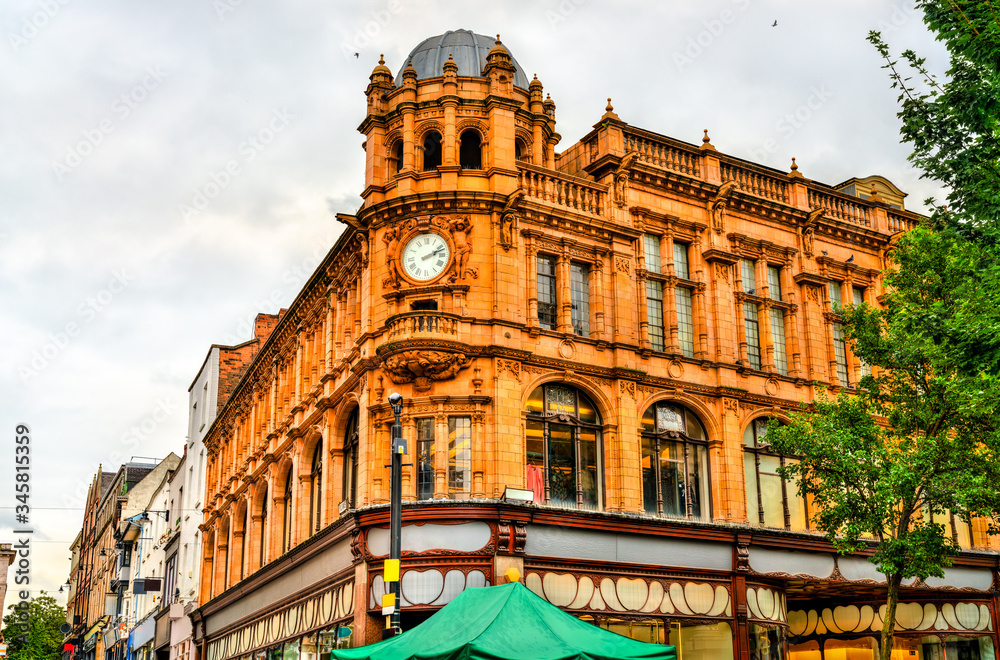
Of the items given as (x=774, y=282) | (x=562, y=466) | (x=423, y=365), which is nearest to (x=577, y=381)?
(x=562, y=466)

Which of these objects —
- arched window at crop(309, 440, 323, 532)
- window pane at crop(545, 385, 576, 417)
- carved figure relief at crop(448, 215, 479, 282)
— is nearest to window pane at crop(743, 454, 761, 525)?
window pane at crop(545, 385, 576, 417)

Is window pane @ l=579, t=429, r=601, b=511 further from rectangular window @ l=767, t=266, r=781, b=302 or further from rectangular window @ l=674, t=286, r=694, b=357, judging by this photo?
rectangular window @ l=767, t=266, r=781, b=302

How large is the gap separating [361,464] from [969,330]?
16982mm

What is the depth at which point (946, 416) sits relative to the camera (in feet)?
83.8

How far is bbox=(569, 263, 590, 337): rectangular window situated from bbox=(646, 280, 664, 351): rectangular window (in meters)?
2.14

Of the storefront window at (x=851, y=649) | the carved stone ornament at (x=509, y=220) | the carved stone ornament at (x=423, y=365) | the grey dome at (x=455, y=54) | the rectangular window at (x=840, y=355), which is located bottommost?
the storefront window at (x=851, y=649)

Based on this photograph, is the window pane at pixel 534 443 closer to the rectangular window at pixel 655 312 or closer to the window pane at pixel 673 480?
the window pane at pixel 673 480

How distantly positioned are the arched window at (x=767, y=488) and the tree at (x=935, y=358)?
414 centimetres

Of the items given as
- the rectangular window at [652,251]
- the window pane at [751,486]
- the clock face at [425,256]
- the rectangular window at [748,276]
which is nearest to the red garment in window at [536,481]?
the clock face at [425,256]

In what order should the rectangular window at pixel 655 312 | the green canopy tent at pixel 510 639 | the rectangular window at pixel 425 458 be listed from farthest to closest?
the rectangular window at pixel 655 312 → the rectangular window at pixel 425 458 → the green canopy tent at pixel 510 639

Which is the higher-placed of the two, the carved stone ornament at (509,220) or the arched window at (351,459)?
the carved stone ornament at (509,220)

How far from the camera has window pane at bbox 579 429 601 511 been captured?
95.7 ft

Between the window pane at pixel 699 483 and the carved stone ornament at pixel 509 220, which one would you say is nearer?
the carved stone ornament at pixel 509 220

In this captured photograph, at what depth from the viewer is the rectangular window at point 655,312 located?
1257 inches
